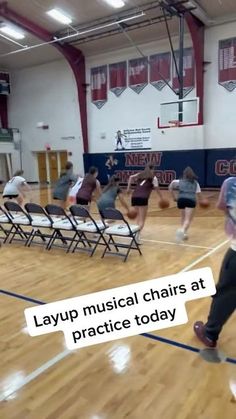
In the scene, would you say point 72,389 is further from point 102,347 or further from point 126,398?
point 102,347

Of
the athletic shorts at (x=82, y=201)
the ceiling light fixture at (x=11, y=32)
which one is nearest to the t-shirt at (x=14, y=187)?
the athletic shorts at (x=82, y=201)

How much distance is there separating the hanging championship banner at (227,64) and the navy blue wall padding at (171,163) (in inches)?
106

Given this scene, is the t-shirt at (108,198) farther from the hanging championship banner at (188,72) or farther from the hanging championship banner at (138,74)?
the hanging championship banner at (138,74)

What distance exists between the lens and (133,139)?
1741 centimetres

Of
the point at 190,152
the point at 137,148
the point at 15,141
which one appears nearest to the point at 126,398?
the point at 190,152

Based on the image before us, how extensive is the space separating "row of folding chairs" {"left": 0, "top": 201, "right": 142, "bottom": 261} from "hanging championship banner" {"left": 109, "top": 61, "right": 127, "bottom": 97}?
38.7 ft

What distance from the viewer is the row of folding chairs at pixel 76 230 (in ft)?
19.2

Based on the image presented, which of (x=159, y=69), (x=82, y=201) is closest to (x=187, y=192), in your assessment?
(x=82, y=201)

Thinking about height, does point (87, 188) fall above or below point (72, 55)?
below

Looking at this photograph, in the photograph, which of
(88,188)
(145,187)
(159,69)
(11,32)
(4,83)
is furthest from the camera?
(4,83)

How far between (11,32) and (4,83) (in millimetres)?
5842

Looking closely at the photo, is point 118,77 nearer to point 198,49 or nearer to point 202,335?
point 198,49

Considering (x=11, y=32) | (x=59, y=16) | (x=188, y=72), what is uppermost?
(x=59, y=16)

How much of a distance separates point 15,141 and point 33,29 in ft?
25.8
